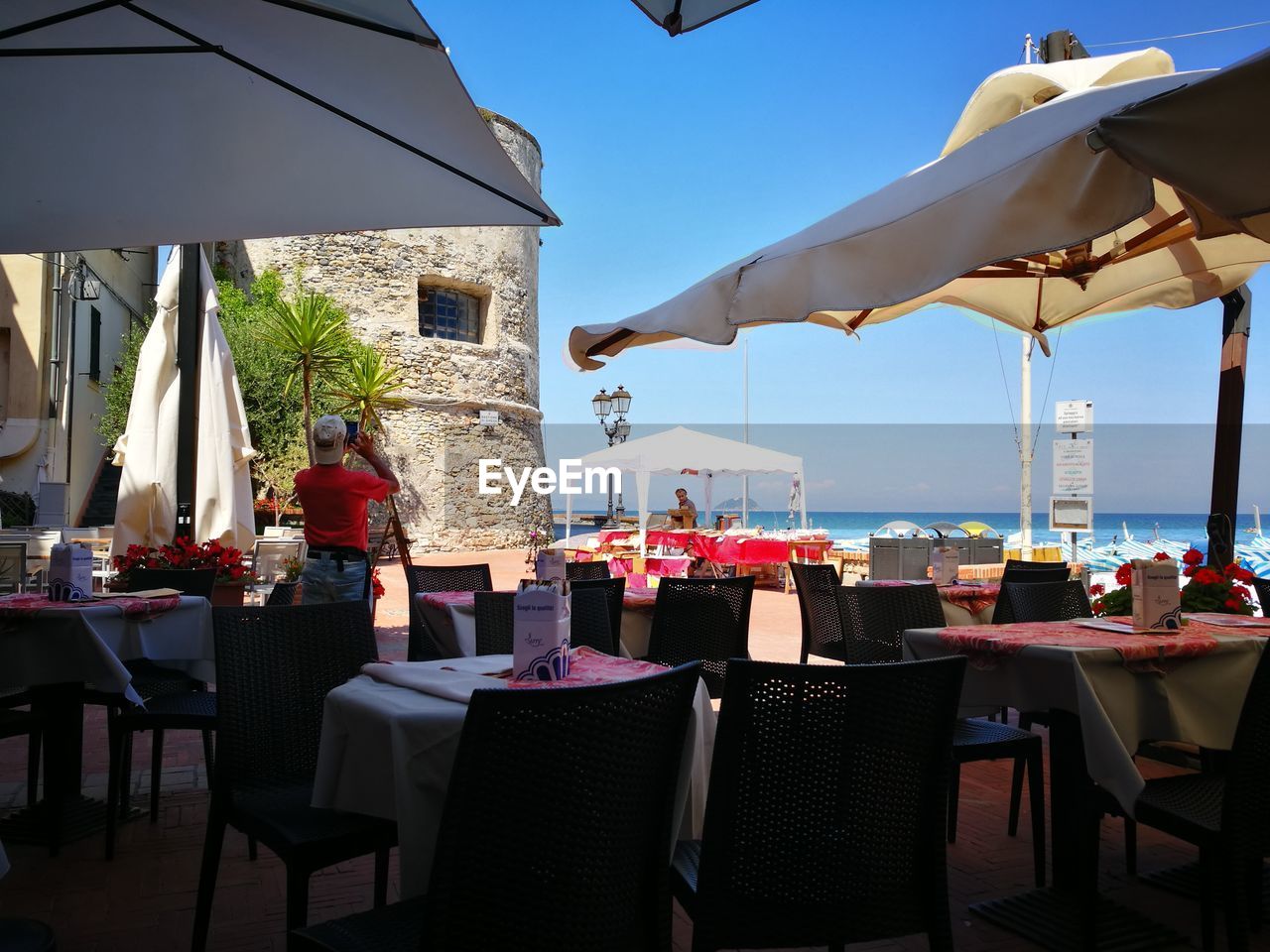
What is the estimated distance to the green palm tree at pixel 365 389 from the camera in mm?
16906

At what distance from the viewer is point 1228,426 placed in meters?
4.88

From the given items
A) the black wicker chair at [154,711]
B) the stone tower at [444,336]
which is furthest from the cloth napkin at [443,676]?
the stone tower at [444,336]

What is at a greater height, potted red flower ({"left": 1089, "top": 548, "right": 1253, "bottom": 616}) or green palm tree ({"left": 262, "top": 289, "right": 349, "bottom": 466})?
green palm tree ({"left": 262, "top": 289, "right": 349, "bottom": 466})

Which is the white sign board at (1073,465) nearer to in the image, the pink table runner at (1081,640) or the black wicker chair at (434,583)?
the black wicker chair at (434,583)

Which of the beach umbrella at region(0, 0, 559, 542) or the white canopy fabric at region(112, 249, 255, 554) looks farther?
the white canopy fabric at region(112, 249, 255, 554)

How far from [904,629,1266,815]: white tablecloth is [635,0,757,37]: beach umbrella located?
2131 millimetres

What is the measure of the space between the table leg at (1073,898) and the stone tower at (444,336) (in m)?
18.7

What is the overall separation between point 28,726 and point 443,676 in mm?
1815

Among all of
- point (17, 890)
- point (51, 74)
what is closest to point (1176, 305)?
point (51, 74)

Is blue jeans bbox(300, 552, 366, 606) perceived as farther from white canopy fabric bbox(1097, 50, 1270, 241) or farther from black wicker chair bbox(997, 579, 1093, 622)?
white canopy fabric bbox(1097, 50, 1270, 241)

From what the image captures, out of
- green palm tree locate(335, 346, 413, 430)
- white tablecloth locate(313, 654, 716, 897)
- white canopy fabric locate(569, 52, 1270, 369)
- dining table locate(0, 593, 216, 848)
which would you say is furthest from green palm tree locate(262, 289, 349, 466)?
white tablecloth locate(313, 654, 716, 897)

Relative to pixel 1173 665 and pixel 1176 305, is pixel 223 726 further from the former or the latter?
pixel 1176 305

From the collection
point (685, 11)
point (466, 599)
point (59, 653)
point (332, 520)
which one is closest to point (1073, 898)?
point (466, 599)

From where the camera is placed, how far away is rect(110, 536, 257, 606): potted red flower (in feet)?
16.4
